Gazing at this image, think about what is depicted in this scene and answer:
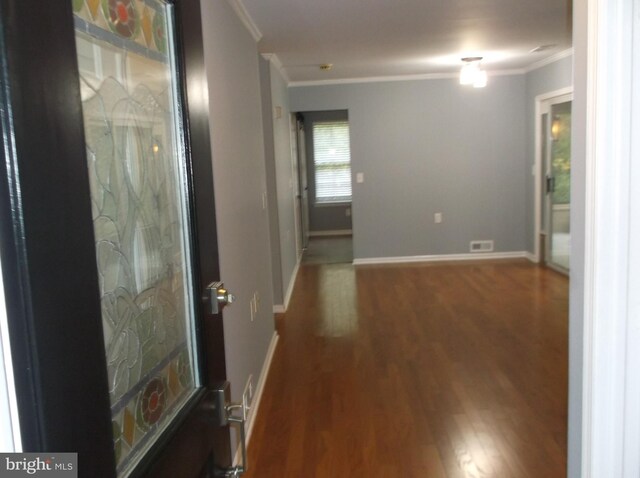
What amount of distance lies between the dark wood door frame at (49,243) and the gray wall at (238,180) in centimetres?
165

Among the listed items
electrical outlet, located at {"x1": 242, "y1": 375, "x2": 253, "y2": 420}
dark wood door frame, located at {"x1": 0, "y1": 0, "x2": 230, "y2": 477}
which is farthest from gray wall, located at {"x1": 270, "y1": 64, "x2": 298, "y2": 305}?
dark wood door frame, located at {"x1": 0, "y1": 0, "x2": 230, "y2": 477}

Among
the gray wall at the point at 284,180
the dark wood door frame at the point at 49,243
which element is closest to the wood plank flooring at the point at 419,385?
the gray wall at the point at 284,180

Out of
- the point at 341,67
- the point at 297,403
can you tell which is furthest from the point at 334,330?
the point at 341,67

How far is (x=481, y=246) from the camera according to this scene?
7.37m

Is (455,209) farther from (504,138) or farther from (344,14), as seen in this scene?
(344,14)

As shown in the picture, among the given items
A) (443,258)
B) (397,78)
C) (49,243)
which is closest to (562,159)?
(443,258)

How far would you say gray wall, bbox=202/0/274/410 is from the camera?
2.54 m

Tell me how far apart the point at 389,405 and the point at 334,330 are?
1.52 metres

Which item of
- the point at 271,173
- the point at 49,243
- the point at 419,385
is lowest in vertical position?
the point at 419,385

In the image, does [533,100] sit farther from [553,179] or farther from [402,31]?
[402,31]

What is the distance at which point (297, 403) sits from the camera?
335cm

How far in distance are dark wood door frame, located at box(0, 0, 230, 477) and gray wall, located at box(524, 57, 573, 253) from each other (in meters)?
6.14

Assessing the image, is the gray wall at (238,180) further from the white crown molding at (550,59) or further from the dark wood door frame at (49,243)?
the white crown molding at (550,59)

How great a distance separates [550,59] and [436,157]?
Result: 68.0 inches
